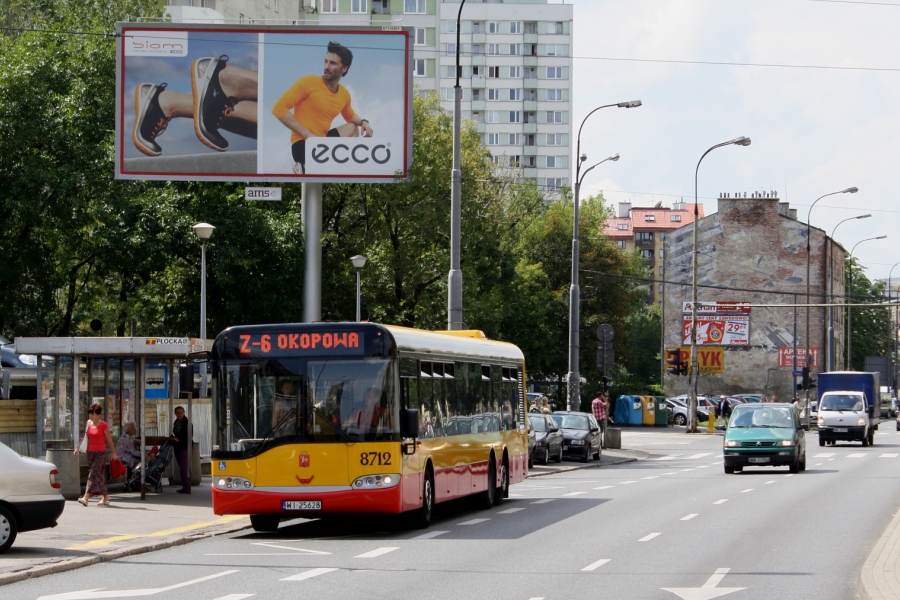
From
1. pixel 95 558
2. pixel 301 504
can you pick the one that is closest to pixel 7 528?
pixel 95 558

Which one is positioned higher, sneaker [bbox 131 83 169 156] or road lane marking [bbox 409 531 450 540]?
sneaker [bbox 131 83 169 156]

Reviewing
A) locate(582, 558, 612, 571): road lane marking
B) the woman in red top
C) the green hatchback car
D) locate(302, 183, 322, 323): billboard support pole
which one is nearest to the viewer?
locate(582, 558, 612, 571): road lane marking

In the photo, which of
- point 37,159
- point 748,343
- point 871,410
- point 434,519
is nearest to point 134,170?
point 37,159

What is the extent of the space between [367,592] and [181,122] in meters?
21.5

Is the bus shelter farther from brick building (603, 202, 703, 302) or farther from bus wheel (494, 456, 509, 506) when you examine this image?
brick building (603, 202, 703, 302)

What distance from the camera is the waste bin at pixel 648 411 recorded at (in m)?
69.9

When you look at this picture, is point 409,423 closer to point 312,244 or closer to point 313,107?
point 313,107

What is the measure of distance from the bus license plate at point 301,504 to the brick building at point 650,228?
456 feet

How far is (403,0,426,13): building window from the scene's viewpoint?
114250mm

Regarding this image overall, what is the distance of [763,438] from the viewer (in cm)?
3161

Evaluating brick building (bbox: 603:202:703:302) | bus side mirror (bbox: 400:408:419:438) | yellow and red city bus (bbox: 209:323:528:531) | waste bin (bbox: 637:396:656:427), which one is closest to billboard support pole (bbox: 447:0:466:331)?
yellow and red city bus (bbox: 209:323:528:531)

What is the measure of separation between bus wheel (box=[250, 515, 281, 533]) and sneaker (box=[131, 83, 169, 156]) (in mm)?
15291

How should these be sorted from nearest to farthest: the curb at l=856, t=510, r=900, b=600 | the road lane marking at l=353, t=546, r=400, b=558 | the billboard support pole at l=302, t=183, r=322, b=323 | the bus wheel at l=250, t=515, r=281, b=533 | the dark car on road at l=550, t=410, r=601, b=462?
the curb at l=856, t=510, r=900, b=600 → the road lane marking at l=353, t=546, r=400, b=558 → the bus wheel at l=250, t=515, r=281, b=533 → the billboard support pole at l=302, t=183, r=322, b=323 → the dark car on road at l=550, t=410, r=601, b=462

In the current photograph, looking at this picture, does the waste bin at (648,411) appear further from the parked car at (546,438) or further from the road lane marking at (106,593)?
the road lane marking at (106,593)
